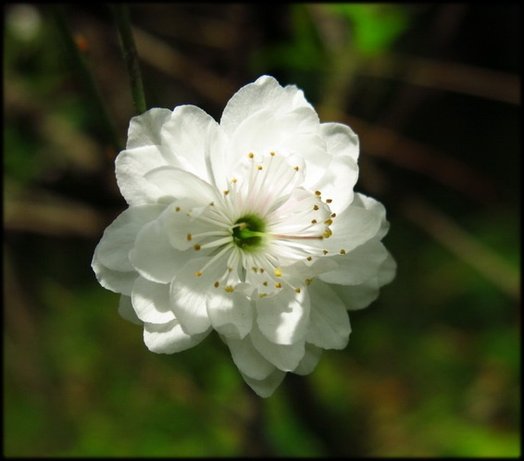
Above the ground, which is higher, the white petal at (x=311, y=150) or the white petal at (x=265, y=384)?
the white petal at (x=311, y=150)

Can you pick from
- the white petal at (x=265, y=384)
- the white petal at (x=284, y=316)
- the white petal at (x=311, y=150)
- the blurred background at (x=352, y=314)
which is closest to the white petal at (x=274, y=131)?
the white petal at (x=311, y=150)

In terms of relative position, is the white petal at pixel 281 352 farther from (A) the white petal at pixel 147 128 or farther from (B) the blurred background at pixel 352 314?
(B) the blurred background at pixel 352 314

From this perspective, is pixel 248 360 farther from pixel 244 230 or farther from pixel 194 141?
pixel 194 141

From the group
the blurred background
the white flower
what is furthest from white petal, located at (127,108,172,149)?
the blurred background

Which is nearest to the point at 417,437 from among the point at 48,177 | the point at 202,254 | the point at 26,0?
the point at 202,254

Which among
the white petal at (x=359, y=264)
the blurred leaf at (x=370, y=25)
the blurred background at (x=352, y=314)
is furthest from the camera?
the blurred background at (x=352, y=314)

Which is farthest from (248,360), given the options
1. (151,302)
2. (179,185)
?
(179,185)

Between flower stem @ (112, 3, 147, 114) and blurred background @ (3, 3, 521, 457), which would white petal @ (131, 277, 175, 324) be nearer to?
flower stem @ (112, 3, 147, 114)
